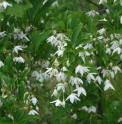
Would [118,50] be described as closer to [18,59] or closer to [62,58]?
[62,58]

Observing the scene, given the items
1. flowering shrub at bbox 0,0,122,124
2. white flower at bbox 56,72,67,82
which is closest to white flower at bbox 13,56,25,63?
flowering shrub at bbox 0,0,122,124

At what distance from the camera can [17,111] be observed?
1803 mm

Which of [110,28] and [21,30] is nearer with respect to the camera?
[110,28]

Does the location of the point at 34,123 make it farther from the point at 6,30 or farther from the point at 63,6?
the point at 63,6

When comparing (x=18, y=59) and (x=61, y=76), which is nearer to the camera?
(x=61, y=76)

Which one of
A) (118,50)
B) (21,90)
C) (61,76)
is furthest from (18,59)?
(118,50)

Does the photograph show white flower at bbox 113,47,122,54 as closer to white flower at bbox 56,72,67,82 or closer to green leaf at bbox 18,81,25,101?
white flower at bbox 56,72,67,82

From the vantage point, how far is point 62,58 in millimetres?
1835

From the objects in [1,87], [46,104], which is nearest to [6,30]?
[1,87]

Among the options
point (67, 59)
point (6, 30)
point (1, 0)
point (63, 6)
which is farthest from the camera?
point (63, 6)

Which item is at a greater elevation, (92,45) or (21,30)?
(21,30)

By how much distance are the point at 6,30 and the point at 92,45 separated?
61 cm

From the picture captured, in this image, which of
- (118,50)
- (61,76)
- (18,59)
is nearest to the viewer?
(61,76)

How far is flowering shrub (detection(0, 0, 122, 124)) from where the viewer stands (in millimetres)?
1802
